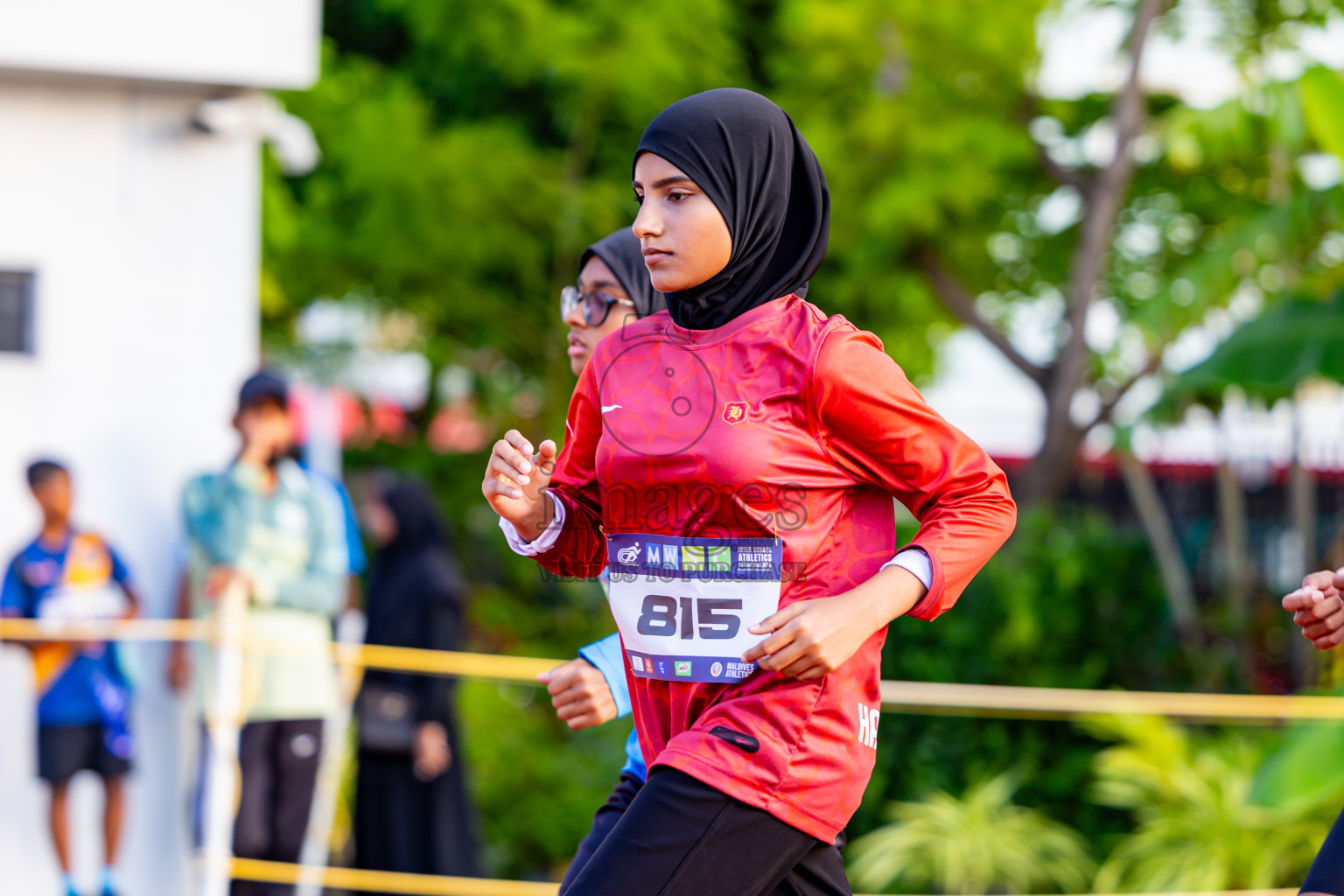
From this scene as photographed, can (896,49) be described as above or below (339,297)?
above

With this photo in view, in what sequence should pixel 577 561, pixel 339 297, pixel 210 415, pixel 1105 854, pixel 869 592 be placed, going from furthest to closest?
pixel 339 297
pixel 1105 854
pixel 210 415
pixel 577 561
pixel 869 592

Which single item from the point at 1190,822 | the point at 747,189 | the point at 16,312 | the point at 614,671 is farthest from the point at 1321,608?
the point at 16,312

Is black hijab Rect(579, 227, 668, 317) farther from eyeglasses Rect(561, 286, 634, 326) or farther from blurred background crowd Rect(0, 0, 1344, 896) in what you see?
blurred background crowd Rect(0, 0, 1344, 896)

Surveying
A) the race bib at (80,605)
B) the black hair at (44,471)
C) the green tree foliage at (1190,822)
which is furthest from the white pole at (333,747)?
the green tree foliage at (1190,822)

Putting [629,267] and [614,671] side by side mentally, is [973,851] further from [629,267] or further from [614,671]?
[629,267]

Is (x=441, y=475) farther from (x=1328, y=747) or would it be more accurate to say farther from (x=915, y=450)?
(x=915, y=450)

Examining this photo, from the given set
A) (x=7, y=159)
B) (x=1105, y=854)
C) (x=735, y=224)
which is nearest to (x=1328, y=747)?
(x=1105, y=854)

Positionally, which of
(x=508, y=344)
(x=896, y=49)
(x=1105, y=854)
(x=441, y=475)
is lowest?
(x=1105, y=854)

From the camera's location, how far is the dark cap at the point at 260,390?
5.76 meters

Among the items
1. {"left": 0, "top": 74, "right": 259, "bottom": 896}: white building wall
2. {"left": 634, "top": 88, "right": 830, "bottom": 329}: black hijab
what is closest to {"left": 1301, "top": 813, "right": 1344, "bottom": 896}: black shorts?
{"left": 634, "top": 88, "right": 830, "bottom": 329}: black hijab

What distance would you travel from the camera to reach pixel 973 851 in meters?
6.88

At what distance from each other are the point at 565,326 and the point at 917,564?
5.02 meters

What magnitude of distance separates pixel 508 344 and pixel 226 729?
232 inches

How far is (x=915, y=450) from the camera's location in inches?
81.8
